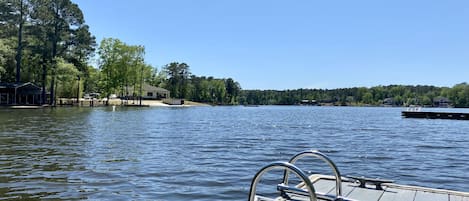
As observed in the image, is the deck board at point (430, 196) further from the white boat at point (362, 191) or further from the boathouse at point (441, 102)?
the boathouse at point (441, 102)

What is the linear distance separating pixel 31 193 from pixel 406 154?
13.1m

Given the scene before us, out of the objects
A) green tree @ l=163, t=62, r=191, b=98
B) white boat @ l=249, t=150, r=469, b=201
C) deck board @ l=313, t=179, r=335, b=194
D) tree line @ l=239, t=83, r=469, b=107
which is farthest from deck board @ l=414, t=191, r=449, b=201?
tree line @ l=239, t=83, r=469, b=107

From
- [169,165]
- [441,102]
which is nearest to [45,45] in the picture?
[169,165]

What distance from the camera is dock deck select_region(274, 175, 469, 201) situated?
224 inches

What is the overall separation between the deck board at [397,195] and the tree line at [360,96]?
169 meters

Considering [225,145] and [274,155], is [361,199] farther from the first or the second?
[225,145]

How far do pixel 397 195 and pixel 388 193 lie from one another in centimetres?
14

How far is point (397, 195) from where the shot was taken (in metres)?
5.91

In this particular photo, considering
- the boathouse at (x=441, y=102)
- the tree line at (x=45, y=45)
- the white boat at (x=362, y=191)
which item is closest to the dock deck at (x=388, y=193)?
the white boat at (x=362, y=191)

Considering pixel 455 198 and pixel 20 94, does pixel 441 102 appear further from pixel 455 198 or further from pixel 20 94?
pixel 455 198

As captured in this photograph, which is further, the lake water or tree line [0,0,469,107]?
tree line [0,0,469,107]

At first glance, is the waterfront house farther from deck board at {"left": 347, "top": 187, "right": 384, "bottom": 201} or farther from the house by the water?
deck board at {"left": 347, "top": 187, "right": 384, "bottom": 201}

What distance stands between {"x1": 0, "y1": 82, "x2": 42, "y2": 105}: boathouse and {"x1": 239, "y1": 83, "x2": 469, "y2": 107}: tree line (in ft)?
398

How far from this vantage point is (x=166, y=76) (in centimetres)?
12038
